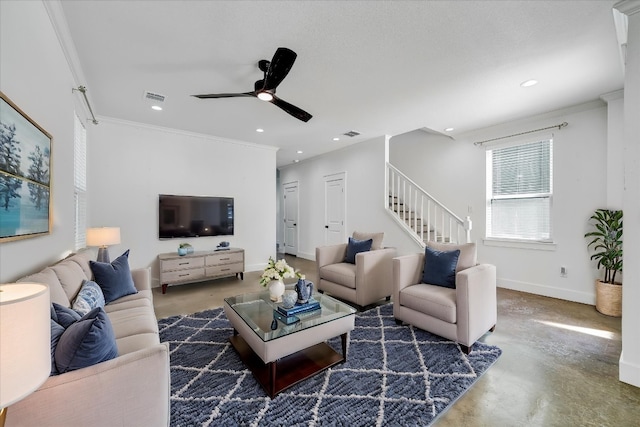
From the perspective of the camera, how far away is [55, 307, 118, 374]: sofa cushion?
3.46ft

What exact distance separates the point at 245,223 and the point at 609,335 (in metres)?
5.14

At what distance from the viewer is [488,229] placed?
4520 millimetres

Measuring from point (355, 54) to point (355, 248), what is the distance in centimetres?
230

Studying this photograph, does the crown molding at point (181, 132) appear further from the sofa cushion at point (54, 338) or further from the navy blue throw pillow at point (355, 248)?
the sofa cushion at point (54, 338)

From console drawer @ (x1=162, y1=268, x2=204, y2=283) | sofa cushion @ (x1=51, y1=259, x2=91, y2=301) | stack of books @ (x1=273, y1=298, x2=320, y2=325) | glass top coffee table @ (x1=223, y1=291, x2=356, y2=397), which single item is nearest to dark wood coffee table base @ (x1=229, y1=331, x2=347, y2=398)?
glass top coffee table @ (x1=223, y1=291, x2=356, y2=397)

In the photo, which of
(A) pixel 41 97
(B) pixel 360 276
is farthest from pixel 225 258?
(A) pixel 41 97

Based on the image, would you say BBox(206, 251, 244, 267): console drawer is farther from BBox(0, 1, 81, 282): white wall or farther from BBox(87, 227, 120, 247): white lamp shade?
BBox(0, 1, 81, 282): white wall

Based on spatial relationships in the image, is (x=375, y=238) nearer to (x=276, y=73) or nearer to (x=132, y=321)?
(x=276, y=73)

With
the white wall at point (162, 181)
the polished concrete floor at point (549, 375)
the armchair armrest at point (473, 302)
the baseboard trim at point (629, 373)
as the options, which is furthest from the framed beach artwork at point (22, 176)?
the baseboard trim at point (629, 373)

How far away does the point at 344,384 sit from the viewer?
1.89m

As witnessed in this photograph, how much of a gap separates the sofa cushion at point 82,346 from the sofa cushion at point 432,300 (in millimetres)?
2322

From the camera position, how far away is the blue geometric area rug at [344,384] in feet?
5.26

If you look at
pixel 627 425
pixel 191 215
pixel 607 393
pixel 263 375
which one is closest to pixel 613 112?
pixel 607 393

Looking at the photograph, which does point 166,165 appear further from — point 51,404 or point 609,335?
point 609,335
